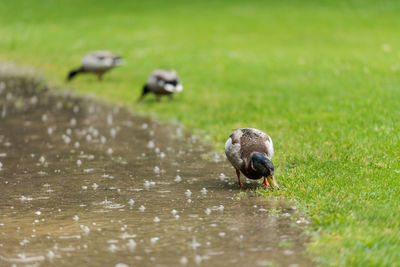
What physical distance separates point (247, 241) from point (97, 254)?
1844 mm

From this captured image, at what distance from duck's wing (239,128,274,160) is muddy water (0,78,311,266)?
2.27ft

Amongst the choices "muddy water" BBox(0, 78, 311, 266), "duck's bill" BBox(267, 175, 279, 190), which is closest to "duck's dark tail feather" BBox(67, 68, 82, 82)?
"muddy water" BBox(0, 78, 311, 266)

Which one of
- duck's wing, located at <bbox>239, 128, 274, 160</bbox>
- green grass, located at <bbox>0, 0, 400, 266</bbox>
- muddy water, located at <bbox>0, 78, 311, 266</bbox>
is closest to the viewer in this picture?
muddy water, located at <bbox>0, 78, 311, 266</bbox>

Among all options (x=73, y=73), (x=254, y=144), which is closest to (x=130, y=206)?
(x=254, y=144)

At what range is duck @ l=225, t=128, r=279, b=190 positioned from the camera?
922cm

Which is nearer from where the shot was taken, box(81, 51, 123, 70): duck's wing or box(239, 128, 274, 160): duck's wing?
box(239, 128, 274, 160): duck's wing

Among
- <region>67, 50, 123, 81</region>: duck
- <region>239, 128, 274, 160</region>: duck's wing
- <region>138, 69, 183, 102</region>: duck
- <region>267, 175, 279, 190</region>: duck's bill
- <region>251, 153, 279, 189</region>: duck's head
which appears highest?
<region>239, 128, 274, 160</region>: duck's wing

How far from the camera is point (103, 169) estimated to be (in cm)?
1177

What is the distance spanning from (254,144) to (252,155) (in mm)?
323

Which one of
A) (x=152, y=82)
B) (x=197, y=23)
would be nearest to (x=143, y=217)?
(x=152, y=82)

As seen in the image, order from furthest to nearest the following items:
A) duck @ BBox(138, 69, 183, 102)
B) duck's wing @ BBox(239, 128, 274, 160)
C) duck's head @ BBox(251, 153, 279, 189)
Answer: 1. duck @ BBox(138, 69, 183, 102)
2. duck's wing @ BBox(239, 128, 274, 160)
3. duck's head @ BBox(251, 153, 279, 189)

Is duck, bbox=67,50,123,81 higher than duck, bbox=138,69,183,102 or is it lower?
lower

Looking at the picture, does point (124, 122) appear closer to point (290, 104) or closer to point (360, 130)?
point (290, 104)

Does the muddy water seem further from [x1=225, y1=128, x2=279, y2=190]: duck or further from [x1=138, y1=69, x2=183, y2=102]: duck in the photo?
[x1=138, y1=69, x2=183, y2=102]: duck
